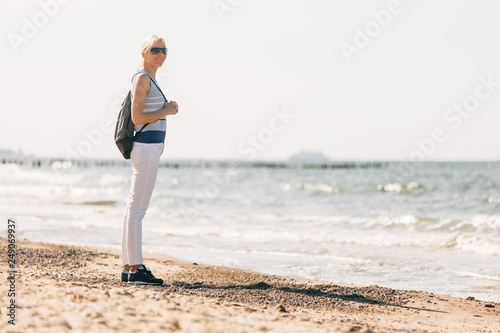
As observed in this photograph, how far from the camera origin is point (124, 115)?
13.7 feet

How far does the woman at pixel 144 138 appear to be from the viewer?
13.5 ft

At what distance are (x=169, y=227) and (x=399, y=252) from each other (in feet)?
15.8

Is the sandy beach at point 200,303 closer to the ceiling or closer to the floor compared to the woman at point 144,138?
closer to the floor

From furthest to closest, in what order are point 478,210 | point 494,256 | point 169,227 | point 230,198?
1. point 230,198
2. point 478,210
3. point 169,227
4. point 494,256

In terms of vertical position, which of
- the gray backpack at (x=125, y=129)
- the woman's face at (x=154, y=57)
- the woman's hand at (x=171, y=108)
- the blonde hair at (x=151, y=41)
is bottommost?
the gray backpack at (x=125, y=129)

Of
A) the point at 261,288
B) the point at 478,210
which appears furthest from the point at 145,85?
the point at 478,210

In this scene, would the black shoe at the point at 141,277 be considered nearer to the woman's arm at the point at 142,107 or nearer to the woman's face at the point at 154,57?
the woman's arm at the point at 142,107

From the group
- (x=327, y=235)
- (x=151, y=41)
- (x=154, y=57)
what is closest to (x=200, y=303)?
(x=154, y=57)

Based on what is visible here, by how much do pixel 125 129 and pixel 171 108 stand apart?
15.7 inches

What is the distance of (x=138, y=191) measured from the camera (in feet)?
13.8

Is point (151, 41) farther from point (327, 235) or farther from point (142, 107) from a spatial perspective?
point (327, 235)

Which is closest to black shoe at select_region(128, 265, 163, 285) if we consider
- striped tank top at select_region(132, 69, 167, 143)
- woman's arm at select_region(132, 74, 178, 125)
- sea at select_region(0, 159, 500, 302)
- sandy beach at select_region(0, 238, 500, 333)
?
sandy beach at select_region(0, 238, 500, 333)

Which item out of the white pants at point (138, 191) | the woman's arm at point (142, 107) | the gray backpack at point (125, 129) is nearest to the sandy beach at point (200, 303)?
the white pants at point (138, 191)

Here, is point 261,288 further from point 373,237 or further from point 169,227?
point 169,227
